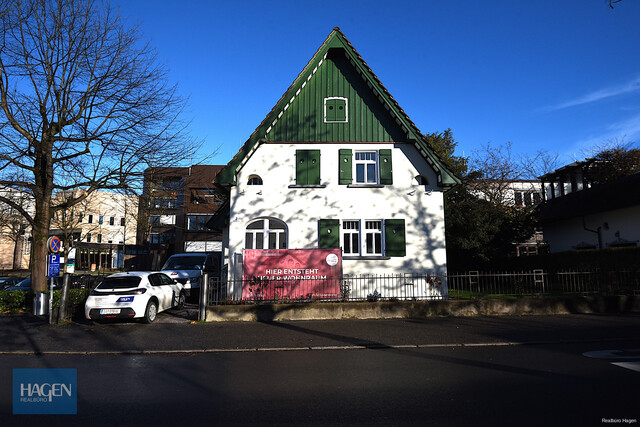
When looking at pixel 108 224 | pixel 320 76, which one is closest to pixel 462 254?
pixel 320 76

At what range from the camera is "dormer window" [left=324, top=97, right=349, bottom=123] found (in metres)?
17.2

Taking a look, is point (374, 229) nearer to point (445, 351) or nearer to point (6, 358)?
point (445, 351)

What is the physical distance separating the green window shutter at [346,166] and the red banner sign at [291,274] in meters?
3.59

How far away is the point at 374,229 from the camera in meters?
16.7

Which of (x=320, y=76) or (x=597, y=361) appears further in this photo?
(x=320, y=76)

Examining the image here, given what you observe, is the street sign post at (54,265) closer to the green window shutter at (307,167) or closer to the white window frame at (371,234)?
the green window shutter at (307,167)

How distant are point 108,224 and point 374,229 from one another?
207ft

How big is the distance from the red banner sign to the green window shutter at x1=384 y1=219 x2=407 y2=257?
287cm

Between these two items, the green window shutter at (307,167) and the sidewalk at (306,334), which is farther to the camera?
the green window shutter at (307,167)

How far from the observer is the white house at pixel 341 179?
16.4 meters

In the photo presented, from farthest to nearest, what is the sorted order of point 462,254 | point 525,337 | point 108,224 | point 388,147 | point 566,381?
point 108,224 < point 462,254 < point 388,147 < point 525,337 < point 566,381

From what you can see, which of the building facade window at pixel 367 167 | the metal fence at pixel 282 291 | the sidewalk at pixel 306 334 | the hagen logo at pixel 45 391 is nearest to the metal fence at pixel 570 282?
the sidewalk at pixel 306 334

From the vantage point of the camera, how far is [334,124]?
56.3ft

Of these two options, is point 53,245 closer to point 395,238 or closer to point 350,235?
point 350,235
